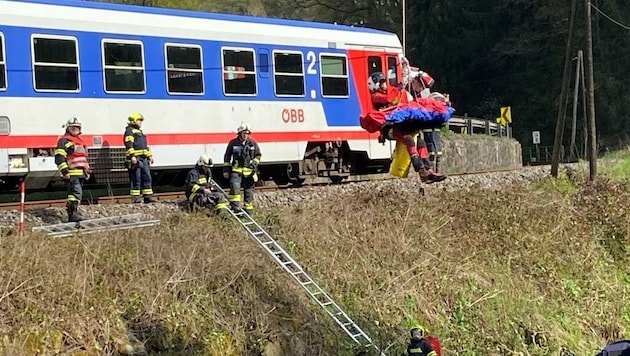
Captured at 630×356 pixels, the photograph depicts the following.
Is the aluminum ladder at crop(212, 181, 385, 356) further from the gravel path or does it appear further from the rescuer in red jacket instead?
the rescuer in red jacket

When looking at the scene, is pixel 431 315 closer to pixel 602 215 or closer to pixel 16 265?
pixel 16 265

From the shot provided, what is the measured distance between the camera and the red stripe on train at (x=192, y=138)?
41.5 ft

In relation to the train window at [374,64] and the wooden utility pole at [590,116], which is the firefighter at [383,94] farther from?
the wooden utility pole at [590,116]

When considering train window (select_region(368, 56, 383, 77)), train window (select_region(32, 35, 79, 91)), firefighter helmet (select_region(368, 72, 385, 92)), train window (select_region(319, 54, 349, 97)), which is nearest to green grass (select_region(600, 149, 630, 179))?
train window (select_region(368, 56, 383, 77))

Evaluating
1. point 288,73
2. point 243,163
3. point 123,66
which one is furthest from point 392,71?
point 243,163

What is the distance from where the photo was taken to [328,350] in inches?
376

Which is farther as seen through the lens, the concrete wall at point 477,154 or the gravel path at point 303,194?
the concrete wall at point 477,154

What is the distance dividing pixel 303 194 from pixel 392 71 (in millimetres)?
5330

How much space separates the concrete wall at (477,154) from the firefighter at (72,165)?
12.3 metres

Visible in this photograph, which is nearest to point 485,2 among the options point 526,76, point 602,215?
point 526,76

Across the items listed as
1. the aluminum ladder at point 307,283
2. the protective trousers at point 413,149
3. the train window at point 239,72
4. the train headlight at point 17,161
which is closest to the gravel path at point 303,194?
the train headlight at point 17,161

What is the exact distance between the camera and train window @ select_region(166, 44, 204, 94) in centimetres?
1439

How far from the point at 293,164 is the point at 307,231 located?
16.9 feet

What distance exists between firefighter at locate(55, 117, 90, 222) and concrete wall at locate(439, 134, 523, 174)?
1229 cm
